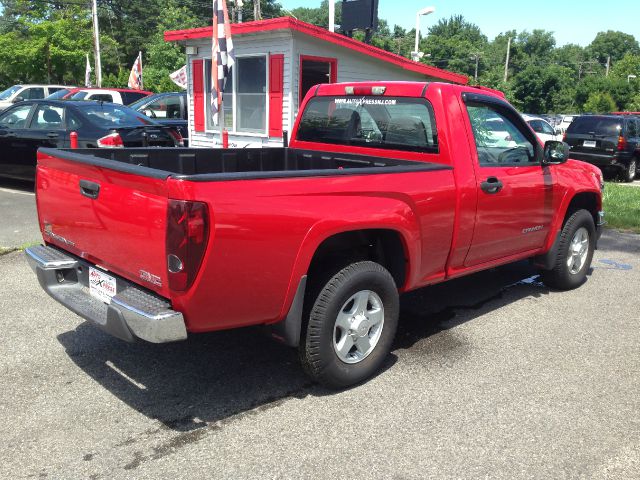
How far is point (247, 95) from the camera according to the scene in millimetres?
14641

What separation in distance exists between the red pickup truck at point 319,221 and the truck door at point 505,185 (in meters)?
0.02

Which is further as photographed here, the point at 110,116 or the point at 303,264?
the point at 110,116

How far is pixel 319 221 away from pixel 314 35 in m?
10.7

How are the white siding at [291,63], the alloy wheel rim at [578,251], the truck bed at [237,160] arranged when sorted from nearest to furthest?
the truck bed at [237,160] < the alloy wheel rim at [578,251] < the white siding at [291,63]

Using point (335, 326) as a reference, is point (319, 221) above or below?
above

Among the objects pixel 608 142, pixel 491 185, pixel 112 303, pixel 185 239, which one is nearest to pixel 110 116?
pixel 491 185

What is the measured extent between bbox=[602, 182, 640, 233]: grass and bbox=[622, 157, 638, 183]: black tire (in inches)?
123

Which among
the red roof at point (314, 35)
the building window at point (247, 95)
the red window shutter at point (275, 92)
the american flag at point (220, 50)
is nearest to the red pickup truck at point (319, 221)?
the american flag at point (220, 50)

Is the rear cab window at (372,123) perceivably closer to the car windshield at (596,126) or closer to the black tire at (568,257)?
the black tire at (568,257)

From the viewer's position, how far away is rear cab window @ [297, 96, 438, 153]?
14.5 feet

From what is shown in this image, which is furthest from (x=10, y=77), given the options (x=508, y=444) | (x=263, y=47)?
(x=508, y=444)

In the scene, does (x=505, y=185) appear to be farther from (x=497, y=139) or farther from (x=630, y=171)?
(x=630, y=171)

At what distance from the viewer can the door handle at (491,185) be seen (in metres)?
4.31

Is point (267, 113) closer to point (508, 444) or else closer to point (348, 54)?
point (348, 54)
